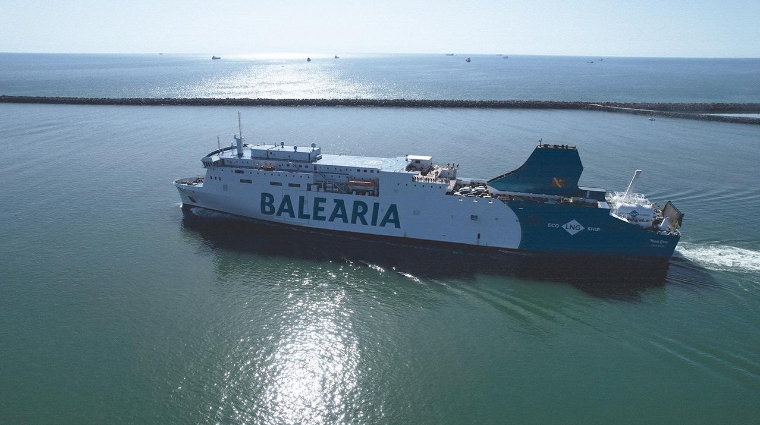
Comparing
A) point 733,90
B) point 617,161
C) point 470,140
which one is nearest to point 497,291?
point 617,161

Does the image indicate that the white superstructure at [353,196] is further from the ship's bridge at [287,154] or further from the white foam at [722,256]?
Result: the white foam at [722,256]

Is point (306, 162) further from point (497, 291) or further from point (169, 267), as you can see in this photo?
point (497, 291)

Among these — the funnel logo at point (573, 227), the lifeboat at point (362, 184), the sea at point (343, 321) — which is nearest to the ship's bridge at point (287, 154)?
the lifeboat at point (362, 184)

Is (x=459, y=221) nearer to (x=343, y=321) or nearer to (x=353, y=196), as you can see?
(x=353, y=196)

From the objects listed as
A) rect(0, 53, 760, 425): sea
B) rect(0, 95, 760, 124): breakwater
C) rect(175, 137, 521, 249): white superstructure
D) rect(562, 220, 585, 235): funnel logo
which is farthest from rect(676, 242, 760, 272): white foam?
rect(0, 95, 760, 124): breakwater

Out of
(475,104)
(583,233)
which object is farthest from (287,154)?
(475,104)
